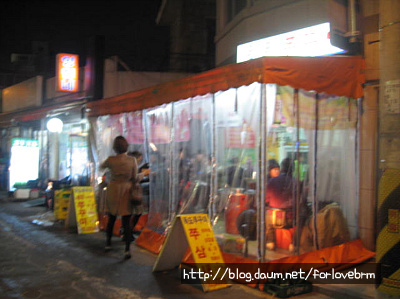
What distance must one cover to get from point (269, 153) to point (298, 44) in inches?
143

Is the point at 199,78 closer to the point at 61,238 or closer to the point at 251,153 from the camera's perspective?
the point at 251,153

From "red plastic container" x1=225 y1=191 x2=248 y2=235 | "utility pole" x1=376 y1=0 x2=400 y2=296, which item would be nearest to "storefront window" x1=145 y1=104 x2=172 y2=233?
"red plastic container" x1=225 y1=191 x2=248 y2=235

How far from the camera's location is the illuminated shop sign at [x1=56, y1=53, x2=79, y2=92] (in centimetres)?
1606

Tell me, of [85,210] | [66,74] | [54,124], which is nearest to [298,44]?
[85,210]

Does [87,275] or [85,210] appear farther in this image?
[85,210]

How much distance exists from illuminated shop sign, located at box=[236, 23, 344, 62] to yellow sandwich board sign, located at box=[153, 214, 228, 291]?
4.37 meters

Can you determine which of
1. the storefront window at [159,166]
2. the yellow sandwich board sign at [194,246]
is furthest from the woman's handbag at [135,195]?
the yellow sandwich board sign at [194,246]

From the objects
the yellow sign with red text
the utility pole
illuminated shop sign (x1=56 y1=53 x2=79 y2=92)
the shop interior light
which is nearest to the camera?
the utility pole

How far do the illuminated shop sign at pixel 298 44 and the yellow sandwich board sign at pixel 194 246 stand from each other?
437cm

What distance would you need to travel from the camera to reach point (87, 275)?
586 cm

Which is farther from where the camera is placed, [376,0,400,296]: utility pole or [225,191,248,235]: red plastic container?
[225,191,248,235]: red plastic container

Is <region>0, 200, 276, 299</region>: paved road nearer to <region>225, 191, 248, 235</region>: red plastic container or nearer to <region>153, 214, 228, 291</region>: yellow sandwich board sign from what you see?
<region>153, 214, 228, 291</region>: yellow sandwich board sign

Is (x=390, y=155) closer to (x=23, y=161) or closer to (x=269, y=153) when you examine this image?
(x=269, y=153)

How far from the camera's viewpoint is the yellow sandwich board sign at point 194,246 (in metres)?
5.30
